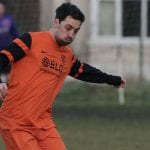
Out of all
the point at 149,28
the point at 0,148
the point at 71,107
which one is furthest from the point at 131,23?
the point at 0,148

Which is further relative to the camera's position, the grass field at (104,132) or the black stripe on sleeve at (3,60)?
the grass field at (104,132)

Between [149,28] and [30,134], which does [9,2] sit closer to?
[149,28]

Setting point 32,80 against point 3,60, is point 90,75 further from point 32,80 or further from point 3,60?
point 3,60

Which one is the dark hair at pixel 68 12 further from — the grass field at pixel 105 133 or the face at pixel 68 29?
the grass field at pixel 105 133

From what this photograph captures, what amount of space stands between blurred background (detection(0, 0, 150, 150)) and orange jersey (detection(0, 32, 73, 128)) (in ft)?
20.6

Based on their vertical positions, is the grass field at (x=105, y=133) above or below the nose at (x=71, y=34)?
below

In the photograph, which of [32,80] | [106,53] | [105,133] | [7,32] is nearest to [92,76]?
[32,80]

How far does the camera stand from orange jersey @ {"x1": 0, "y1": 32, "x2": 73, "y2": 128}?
23.5 ft

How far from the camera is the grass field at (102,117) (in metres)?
11.3

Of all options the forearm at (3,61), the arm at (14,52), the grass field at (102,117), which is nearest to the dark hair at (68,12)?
the arm at (14,52)

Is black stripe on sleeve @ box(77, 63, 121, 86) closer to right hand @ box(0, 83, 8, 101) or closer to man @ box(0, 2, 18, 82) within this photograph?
right hand @ box(0, 83, 8, 101)

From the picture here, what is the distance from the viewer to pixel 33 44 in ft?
23.6

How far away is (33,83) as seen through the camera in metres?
7.18

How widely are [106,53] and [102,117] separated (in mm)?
4451
